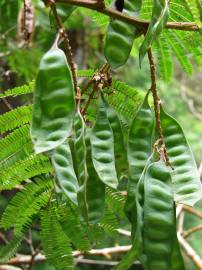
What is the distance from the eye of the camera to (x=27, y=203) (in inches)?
65.8

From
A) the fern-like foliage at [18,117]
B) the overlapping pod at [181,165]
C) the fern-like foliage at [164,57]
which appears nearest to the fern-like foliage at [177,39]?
the fern-like foliage at [164,57]

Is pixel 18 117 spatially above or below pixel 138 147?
below

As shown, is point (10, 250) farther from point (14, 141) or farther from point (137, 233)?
point (137, 233)

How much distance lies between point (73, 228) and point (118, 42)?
69 cm

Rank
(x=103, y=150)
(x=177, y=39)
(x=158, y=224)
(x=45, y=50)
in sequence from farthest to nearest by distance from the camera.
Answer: (x=45, y=50) → (x=177, y=39) → (x=103, y=150) → (x=158, y=224)

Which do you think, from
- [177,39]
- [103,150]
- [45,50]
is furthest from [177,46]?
[45,50]

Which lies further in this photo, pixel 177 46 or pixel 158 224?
pixel 177 46

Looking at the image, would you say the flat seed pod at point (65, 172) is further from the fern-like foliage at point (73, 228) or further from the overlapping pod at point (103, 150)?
the fern-like foliage at point (73, 228)

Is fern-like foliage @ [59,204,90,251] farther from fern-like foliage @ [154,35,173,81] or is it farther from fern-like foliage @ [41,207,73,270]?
fern-like foliage @ [154,35,173,81]

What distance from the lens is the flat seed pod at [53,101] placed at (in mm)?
995

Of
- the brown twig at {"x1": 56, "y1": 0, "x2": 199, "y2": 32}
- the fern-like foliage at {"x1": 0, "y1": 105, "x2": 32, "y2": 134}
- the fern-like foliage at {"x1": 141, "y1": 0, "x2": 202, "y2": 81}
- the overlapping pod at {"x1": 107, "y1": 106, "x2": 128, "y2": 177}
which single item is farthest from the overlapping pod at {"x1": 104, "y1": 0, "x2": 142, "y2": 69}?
the fern-like foliage at {"x1": 0, "y1": 105, "x2": 32, "y2": 134}

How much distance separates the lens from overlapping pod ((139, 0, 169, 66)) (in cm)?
109

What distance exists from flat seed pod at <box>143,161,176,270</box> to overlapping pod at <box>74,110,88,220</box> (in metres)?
0.12

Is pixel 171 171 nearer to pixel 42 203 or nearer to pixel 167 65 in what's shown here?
pixel 42 203
